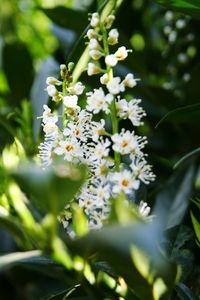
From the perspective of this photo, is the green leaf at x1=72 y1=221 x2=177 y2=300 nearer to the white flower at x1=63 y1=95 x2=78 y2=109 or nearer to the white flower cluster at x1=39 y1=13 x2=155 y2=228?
the white flower cluster at x1=39 y1=13 x2=155 y2=228

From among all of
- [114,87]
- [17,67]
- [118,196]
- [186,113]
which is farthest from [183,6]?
[17,67]

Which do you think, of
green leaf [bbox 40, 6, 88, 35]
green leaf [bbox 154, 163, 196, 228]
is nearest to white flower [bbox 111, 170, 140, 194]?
green leaf [bbox 154, 163, 196, 228]

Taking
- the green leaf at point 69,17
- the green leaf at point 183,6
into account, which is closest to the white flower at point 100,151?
the green leaf at point 183,6

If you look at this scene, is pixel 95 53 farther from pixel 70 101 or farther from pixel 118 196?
pixel 118 196

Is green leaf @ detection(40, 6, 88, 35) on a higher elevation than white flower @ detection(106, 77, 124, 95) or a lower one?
higher

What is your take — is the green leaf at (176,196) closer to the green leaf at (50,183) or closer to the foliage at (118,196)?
the foliage at (118,196)

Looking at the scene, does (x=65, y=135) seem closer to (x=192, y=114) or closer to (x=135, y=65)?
(x=192, y=114)

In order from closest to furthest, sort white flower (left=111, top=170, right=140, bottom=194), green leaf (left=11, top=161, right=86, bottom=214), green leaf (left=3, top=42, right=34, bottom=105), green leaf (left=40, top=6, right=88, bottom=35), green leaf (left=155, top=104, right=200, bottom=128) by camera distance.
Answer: green leaf (left=11, top=161, right=86, bottom=214) < white flower (left=111, top=170, right=140, bottom=194) < green leaf (left=155, top=104, right=200, bottom=128) < green leaf (left=40, top=6, right=88, bottom=35) < green leaf (left=3, top=42, right=34, bottom=105)

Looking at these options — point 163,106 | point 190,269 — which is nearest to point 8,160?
point 190,269
